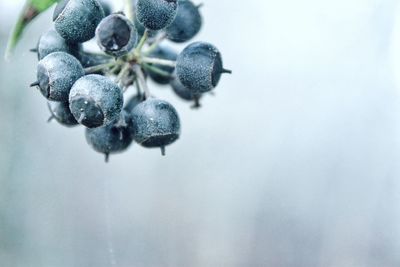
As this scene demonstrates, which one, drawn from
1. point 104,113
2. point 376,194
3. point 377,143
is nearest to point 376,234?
point 376,194

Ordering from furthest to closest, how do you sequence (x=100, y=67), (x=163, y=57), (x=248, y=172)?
1. (x=248, y=172)
2. (x=163, y=57)
3. (x=100, y=67)

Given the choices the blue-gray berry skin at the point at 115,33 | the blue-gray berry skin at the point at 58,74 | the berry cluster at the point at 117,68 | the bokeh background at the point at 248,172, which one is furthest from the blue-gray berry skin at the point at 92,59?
the bokeh background at the point at 248,172

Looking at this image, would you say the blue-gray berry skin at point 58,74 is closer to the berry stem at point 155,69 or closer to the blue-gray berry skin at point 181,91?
the berry stem at point 155,69

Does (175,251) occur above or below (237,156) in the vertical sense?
below

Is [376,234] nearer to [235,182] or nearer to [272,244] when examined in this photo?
[272,244]

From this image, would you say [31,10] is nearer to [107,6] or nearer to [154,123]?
[107,6]

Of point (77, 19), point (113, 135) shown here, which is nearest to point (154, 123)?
point (113, 135)

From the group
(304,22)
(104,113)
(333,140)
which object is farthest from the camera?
(333,140)
